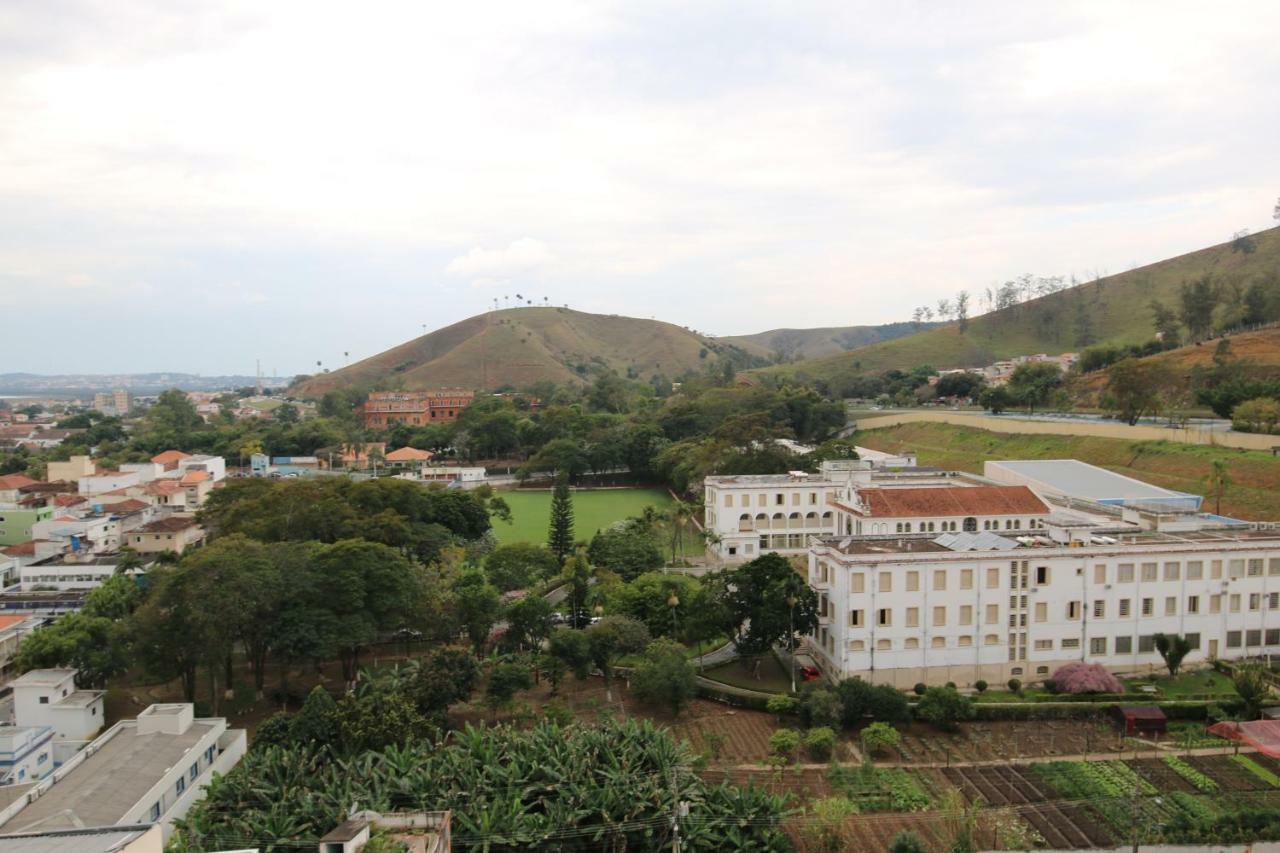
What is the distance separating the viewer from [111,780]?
16906 mm

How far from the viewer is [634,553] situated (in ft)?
107

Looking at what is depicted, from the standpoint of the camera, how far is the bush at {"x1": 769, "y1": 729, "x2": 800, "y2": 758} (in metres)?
19.3

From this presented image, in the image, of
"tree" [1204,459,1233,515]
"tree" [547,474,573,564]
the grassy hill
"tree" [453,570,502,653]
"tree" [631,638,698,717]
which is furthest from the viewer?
"tree" [547,474,573,564]

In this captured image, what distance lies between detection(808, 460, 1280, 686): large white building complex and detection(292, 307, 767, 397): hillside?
105 m

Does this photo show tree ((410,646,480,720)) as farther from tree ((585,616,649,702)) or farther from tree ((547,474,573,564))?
tree ((547,474,573,564))

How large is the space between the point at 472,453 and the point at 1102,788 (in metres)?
60.3

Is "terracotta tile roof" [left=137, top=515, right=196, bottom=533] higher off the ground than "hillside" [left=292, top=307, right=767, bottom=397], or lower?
lower

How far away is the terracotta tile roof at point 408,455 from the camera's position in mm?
69875

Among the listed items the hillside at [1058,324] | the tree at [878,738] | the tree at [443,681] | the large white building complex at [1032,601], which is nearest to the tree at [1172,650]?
the large white building complex at [1032,601]

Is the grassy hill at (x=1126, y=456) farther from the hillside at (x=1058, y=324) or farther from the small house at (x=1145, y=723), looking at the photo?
the hillside at (x=1058, y=324)

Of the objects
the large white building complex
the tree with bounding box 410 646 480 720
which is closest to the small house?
A: the large white building complex

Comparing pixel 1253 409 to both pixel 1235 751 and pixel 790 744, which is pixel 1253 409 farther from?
pixel 790 744

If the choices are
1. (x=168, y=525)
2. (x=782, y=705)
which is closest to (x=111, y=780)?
(x=782, y=705)

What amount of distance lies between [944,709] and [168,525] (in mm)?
34015
